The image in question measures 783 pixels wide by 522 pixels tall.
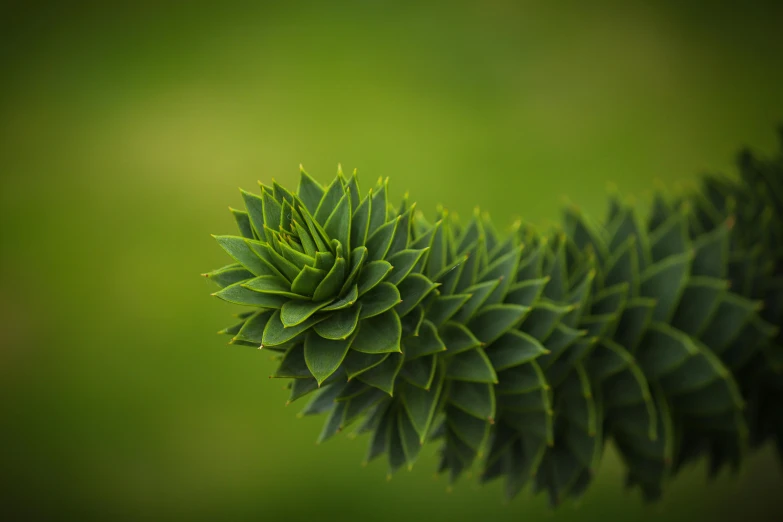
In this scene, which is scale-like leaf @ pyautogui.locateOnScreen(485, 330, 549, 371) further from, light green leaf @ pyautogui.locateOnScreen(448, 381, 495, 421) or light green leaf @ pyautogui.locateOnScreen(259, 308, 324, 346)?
light green leaf @ pyautogui.locateOnScreen(259, 308, 324, 346)

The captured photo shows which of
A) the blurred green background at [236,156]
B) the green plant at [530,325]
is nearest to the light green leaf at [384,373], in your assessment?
the green plant at [530,325]

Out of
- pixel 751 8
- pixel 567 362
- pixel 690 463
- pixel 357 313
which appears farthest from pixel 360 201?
→ pixel 751 8

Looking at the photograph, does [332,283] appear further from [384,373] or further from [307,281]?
[384,373]

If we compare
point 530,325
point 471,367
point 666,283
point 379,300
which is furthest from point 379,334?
point 666,283

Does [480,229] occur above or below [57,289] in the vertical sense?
above

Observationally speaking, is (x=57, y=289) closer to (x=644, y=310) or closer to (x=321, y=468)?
(x=321, y=468)

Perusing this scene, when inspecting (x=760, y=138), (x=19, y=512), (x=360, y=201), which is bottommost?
(x=19, y=512)

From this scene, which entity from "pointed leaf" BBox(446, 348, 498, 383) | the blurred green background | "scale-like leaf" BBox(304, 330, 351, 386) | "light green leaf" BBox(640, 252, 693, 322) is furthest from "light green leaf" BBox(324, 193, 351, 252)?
the blurred green background

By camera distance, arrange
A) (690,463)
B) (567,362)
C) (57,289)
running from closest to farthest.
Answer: (567,362) → (690,463) → (57,289)

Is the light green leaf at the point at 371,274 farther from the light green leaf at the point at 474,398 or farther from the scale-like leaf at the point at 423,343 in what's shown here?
the light green leaf at the point at 474,398
